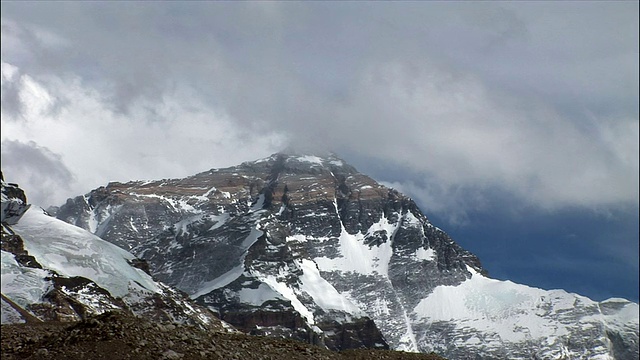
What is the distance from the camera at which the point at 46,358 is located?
1841 inches

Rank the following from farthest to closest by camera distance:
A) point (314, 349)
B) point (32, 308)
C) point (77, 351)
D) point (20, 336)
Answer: point (32, 308) → point (20, 336) → point (314, 349) → point (77, 351)

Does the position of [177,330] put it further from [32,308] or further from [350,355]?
[32,308]

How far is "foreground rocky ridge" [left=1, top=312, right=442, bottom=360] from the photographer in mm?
46781

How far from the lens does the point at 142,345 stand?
4731cm

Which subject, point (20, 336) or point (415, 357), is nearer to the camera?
point (415, 357)

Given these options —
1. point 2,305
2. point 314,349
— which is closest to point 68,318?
point 2,305

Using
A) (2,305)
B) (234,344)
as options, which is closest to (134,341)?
(234,344)

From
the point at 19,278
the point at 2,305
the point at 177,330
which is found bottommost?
the point at 177,330

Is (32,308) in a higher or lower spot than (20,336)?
higher

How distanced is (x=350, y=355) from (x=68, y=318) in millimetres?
146603

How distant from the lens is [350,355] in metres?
55.4

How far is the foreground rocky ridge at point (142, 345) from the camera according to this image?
153 feet

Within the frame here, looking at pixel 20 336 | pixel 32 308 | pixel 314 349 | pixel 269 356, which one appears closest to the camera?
pixel 269 356

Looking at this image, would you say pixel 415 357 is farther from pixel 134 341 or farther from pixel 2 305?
pixel 2 305
